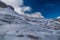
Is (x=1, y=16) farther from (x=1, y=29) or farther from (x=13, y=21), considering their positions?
(x=1, y=29)

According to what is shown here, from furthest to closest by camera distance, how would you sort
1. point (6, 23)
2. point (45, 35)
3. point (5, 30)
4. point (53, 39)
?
point (6, 23) → point (5, 30) → point (45, 35) → point (53, 39)

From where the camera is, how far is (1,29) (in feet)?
58.3

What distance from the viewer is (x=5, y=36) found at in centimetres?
1585

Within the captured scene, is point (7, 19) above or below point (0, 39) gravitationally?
above

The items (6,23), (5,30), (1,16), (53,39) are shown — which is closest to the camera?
(53,39)

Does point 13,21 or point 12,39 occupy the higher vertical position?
point 13,21

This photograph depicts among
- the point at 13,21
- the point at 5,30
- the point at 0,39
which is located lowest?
the point at 0,39

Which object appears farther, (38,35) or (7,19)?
(7,19)

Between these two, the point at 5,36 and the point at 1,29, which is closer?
the point at 5,36

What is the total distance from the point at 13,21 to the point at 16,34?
519 centimetres

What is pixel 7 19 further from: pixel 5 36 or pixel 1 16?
pixel 5 36

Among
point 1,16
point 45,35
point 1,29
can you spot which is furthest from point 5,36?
point 1,16

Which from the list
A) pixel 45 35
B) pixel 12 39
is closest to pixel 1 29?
pixel 12 39

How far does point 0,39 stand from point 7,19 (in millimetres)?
6608
